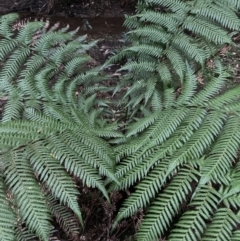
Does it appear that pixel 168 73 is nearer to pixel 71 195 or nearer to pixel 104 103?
pixel 104 103

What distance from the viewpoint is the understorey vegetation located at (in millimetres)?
2541

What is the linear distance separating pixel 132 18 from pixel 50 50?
953mm

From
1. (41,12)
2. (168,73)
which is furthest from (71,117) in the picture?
(41,12)

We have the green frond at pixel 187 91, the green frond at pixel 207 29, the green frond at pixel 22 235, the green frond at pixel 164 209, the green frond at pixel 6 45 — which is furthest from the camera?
the green frond at pixel 6 45

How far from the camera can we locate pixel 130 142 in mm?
3088

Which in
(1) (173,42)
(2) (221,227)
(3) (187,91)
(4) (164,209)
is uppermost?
(1) (173,42)

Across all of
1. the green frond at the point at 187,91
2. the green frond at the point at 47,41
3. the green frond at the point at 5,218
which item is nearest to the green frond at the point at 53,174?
the green frond at the point at 5,218

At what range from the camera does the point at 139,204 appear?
2721 millimetres

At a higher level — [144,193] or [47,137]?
[47,137]

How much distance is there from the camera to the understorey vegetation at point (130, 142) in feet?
8.34

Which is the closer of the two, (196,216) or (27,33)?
(196,216)

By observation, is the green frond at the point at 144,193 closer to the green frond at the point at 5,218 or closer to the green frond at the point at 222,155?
the green frond at the point at 222,155

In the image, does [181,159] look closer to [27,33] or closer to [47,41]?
[47,41]

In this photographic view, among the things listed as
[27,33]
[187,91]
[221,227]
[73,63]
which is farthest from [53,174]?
[27,33]
